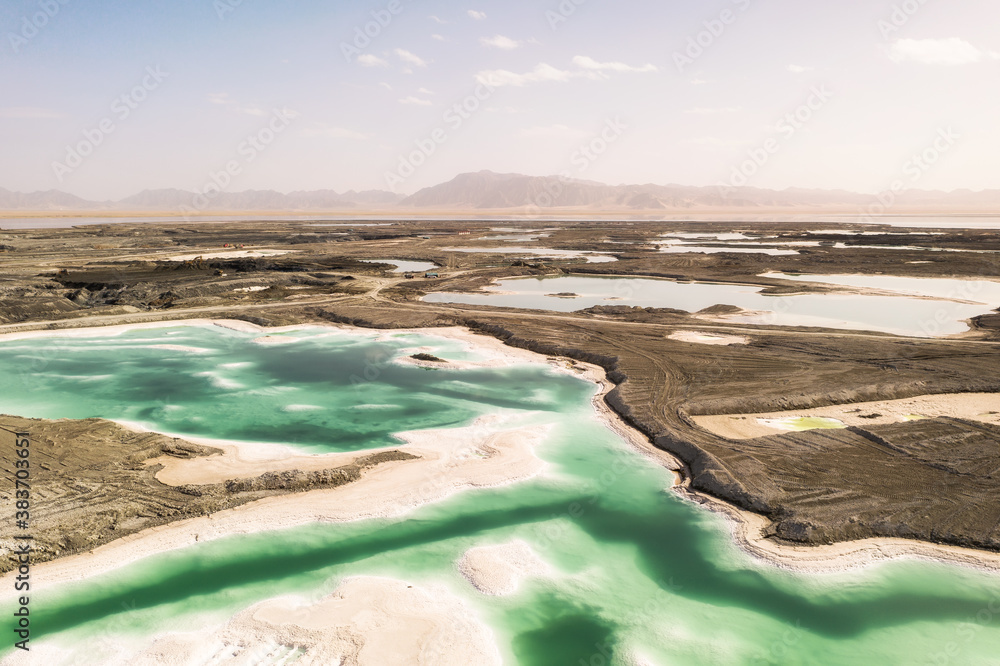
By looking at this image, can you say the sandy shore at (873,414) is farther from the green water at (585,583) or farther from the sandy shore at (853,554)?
the sandy shore at (853,554)

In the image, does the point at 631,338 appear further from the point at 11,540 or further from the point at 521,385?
the point at 11,540

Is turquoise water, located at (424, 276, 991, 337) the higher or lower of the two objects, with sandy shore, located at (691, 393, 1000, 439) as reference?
higher

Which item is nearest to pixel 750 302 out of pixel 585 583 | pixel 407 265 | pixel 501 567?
pixel 585 583

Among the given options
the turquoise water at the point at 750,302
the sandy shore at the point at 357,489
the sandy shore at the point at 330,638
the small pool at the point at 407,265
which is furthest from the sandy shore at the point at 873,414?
the small pool at the point at 407,265

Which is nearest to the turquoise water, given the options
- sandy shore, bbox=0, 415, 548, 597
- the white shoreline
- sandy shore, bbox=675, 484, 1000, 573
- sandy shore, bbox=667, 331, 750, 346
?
sandy shore, bbox=667, 331, 750, 346

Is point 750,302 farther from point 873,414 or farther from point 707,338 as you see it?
point 873,414

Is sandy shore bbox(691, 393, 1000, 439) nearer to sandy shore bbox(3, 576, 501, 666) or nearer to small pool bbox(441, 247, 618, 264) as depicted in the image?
sandy shore bbox(3, 576, 501, 666)
